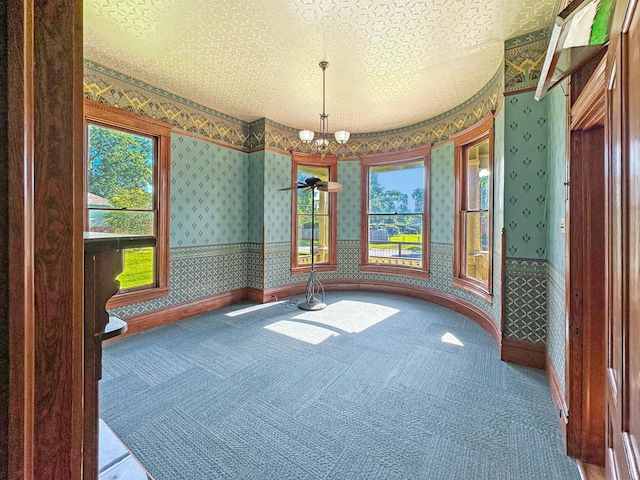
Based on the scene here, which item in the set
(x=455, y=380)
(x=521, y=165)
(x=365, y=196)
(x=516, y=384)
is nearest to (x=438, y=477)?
(x=455, y=380)

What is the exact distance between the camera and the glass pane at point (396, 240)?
511cm

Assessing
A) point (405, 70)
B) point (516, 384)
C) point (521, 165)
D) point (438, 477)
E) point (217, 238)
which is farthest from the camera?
point (217, 238)

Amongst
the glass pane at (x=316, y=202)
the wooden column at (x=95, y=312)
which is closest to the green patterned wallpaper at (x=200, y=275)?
the glass pane at (x=316, y=202)

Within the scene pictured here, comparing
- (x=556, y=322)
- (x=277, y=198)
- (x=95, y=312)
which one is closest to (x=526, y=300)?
(x=556, y=322)

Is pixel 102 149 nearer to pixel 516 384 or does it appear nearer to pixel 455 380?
pixel 455 380

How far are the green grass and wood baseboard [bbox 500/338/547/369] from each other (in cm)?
403

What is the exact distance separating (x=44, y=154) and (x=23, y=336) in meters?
0.31

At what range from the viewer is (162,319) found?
371 centimetres

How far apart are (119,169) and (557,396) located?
15.0 feet

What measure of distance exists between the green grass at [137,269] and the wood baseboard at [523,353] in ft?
13.2

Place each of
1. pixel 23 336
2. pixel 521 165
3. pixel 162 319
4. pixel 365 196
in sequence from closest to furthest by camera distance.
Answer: pixel 23 336 → pixel 521 165 → pixel 162 319 → pixel 365 196

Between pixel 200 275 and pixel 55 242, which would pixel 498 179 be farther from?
pixel 200 275

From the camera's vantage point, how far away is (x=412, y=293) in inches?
197

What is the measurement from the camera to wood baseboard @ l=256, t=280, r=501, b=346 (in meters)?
3.51
